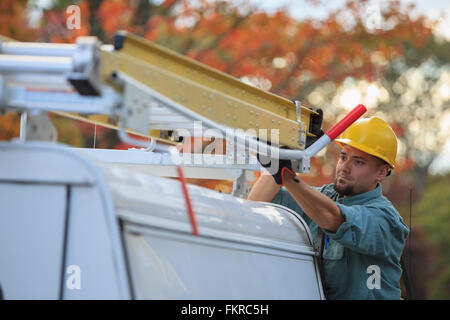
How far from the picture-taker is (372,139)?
4.34 metres

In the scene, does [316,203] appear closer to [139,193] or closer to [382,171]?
[382,171]

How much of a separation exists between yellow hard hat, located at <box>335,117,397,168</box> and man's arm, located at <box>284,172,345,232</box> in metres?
0.76

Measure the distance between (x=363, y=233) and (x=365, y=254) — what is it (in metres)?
0.21

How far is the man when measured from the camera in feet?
12.1

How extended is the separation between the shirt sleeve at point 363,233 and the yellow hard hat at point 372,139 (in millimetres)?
599

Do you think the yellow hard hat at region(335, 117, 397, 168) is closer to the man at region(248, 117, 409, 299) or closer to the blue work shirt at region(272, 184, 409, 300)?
the man at region(248, 117, 409, 299)
